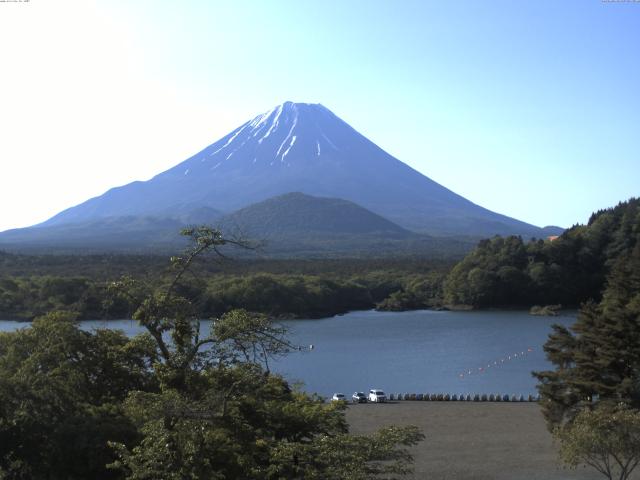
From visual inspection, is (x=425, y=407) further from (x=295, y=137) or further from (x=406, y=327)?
(x=295, y=137)

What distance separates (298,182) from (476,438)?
90902 millimetres

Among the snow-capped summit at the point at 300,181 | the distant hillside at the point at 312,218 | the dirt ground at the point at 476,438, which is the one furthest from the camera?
the snow-capped summit at the point at 300,181

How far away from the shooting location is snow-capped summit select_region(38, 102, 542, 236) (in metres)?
99.0

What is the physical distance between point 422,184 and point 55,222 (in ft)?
171

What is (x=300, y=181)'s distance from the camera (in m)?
103

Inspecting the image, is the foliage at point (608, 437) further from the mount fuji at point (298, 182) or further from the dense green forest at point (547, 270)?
the mount fuji at point (298, 182)

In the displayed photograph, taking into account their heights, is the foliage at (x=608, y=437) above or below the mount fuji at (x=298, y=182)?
below

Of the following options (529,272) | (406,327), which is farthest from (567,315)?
(406,327)

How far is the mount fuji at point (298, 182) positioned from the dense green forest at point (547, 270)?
49.1 m

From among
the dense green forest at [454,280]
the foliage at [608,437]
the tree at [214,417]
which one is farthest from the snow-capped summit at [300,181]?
the tree at [214,417]

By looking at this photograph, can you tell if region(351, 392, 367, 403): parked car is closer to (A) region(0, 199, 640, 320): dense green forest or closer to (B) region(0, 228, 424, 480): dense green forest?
(B) region(0, 228, 424, 480): dense green forest

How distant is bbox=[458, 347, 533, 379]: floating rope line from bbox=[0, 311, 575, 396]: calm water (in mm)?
27

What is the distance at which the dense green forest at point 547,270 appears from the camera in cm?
3953

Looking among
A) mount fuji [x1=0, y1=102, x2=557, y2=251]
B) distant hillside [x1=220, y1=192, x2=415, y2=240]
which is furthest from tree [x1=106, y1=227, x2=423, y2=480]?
mount fuji [x1=0, y1=102, x2=557, y2=251]
